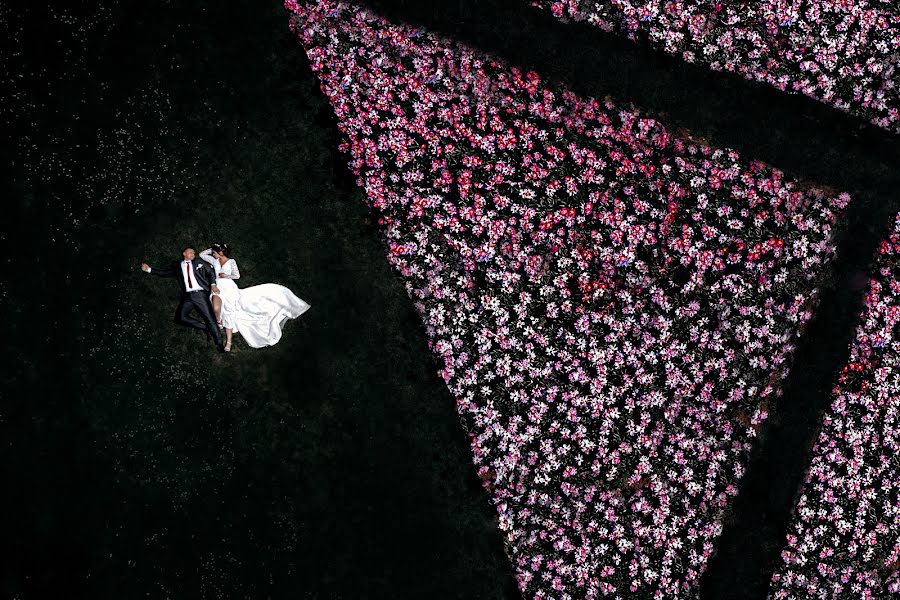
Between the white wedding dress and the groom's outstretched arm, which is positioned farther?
the white wedding dress

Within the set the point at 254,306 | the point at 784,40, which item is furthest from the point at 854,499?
the point at 254,306

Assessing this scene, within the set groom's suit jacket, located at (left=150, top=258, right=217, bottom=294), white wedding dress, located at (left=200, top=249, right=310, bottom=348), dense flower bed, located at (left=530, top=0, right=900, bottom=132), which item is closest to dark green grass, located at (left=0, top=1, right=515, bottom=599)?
white wedding dress, located at (left=200, top=249, right=310, bottom=348)

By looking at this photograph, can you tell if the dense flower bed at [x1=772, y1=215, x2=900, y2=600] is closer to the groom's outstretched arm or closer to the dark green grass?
the dark green grass

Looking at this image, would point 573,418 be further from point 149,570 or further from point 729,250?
point 149,570

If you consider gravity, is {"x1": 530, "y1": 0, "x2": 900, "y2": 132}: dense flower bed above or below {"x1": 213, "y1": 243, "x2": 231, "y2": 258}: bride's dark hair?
above

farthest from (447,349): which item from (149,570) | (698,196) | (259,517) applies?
(149,570)

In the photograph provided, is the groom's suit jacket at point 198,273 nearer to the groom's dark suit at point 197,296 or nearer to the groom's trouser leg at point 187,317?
the groom's dark suit at point 197,296
